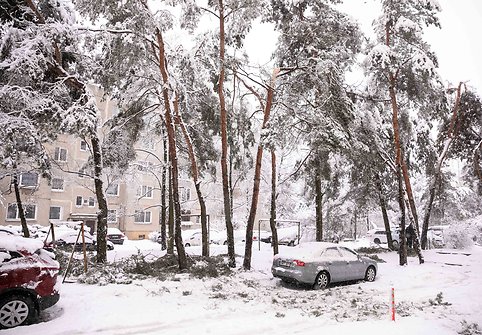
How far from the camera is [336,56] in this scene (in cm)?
1457

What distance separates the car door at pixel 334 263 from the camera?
Result: 12.2m

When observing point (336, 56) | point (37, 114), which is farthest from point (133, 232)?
point (336, 56)

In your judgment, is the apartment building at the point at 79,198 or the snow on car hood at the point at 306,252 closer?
the snow on car hood at the point at 306,252

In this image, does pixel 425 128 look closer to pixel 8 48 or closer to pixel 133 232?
pixel 8 48

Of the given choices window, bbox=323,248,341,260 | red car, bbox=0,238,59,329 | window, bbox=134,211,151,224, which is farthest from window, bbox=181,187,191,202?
red car, bbox=0,238,59,329

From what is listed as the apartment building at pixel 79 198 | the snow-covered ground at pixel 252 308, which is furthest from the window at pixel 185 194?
the snow-covered ground at pixel 252 308

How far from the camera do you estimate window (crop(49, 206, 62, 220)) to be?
3566 centimetres

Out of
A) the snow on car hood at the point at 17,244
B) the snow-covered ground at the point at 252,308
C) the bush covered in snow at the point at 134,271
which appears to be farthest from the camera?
the bush covered in snow at the point at 134,271

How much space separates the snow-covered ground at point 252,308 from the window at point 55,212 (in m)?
29.4

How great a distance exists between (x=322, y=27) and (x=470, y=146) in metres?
14.8

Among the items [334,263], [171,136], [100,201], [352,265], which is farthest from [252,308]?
[100,201]

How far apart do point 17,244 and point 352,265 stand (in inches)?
424

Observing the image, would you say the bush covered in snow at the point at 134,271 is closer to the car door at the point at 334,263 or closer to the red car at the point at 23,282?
the red car at the point at 23,282

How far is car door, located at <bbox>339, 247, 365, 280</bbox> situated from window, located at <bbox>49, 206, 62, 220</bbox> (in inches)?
1273
